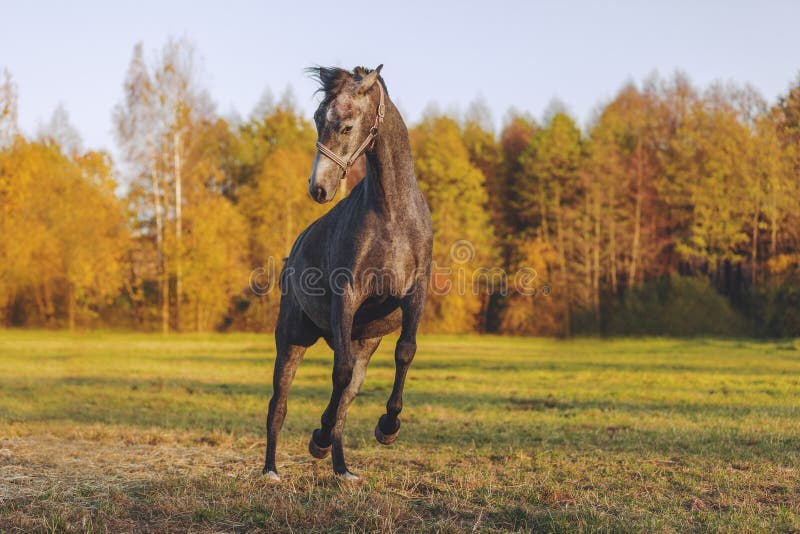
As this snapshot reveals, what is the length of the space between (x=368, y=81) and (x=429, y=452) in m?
5.09

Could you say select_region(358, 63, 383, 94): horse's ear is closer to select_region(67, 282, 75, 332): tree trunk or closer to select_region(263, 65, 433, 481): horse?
select_region(263, 65, 433, 481): horse

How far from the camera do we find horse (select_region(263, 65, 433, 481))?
18.9ft

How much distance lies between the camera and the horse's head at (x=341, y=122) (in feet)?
18.4

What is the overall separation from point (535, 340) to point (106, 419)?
2786cm

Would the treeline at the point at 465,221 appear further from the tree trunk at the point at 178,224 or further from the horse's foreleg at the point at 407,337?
the horse's foreleg at the point at 407,337

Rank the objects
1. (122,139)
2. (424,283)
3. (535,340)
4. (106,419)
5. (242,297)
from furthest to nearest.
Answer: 1. (242,297)
2. (122,139)
3. (535,340)
4. (106,419)
5. (424,283)

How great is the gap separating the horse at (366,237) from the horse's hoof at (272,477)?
0.03m

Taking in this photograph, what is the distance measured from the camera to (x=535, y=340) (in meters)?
38.0

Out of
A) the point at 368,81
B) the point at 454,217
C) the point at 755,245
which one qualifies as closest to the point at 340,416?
the point at 368,81

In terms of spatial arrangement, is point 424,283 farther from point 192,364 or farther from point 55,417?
point 192,364

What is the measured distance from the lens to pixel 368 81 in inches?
229

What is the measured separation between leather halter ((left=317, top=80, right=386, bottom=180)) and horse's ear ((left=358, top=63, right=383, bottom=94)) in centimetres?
13

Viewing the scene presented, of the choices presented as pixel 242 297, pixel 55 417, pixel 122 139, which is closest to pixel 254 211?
pixel 242 297

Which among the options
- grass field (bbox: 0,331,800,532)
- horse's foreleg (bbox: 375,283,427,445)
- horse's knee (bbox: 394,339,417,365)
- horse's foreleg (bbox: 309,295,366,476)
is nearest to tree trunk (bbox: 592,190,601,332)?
grass field (bbox: 0,331,800,532)
